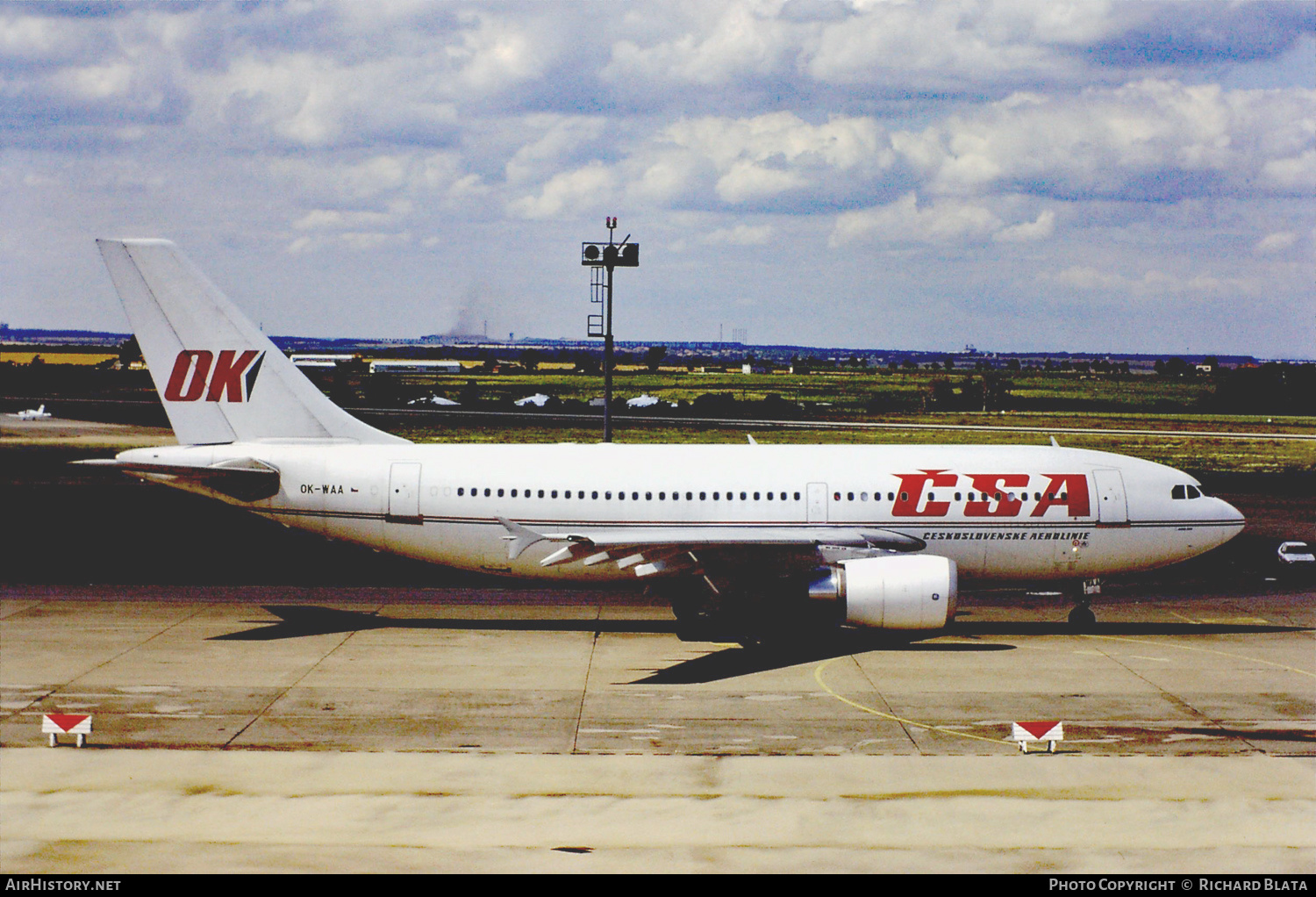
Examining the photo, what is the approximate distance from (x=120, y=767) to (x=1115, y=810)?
1562cm

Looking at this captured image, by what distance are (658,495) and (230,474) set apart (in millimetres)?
10801

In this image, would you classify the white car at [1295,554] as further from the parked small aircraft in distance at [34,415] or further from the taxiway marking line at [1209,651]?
the parked small aircraft in distance at [34,415]

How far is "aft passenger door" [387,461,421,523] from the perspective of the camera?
29.3m

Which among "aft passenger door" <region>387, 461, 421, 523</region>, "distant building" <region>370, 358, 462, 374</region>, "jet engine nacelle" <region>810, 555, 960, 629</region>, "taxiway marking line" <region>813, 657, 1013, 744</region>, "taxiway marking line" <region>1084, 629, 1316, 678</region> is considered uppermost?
"distant building" <region>370, 358, 462, 374</region>

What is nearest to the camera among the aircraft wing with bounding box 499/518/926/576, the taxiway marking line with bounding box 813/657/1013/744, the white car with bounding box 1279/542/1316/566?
the taxiway marking line with bounding box 813/657/1013/744

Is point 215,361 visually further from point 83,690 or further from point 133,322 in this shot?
point 83,690

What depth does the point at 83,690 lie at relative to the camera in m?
23.1

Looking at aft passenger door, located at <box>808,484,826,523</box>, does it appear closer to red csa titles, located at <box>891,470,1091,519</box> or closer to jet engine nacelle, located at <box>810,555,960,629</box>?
red csa titles, located at <box>891,470,1091,519</box>

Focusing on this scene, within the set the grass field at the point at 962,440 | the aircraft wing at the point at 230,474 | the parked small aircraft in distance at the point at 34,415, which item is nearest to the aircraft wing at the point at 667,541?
the aircraft wing at the point at 230,474

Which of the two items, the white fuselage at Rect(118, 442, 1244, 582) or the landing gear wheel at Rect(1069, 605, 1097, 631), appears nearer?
the white fuselage at Rect(118, 442, 1244, 582)

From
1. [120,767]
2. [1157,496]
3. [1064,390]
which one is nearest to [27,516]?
[120,767]

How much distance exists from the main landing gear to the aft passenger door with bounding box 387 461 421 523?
17.3 m

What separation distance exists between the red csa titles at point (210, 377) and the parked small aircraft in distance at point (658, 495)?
0.03 meters

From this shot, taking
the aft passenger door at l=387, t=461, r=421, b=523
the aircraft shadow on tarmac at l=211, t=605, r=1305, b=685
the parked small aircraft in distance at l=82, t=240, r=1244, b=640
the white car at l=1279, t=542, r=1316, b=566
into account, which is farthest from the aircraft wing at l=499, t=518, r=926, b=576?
the white car at l=1279, t=542, r=1316, b=566
